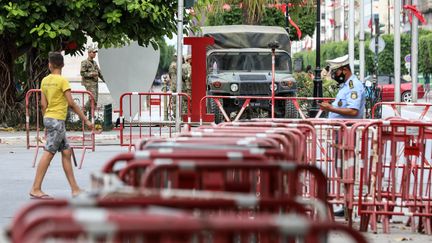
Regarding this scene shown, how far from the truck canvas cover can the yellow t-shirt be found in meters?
18.2

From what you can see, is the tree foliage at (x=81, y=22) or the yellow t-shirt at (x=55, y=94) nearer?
the yellow t-shirt at (x=55, y=94)

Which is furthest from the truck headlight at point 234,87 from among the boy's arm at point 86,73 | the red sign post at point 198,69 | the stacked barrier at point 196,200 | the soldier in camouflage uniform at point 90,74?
the stacked barrier at point 196,200

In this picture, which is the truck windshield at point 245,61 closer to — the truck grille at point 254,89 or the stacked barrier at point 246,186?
the truck grille at point 254,89

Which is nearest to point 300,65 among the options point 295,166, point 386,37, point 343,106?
point 343,106

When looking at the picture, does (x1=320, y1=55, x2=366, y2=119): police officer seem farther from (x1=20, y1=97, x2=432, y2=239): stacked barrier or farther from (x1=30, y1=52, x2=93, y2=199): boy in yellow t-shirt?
(x1=30, y1=52, x2=93, y2=199): boy in yellow t-shirt

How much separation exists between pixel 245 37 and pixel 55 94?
18.9 meters

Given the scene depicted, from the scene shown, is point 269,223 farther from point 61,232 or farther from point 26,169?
point 26,169

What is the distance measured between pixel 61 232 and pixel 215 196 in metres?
1.11

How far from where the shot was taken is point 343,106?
12.9 metres

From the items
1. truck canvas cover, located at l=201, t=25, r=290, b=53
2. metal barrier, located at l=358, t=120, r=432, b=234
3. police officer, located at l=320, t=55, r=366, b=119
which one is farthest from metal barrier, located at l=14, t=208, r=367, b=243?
truck canvas cover, located at l=201, t=25, r=290, b=53

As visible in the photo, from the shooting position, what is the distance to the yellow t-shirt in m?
13.0

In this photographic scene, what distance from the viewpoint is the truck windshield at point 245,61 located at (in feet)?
100

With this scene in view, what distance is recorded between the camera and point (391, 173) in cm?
1077

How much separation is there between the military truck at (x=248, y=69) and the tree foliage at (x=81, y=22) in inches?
102
